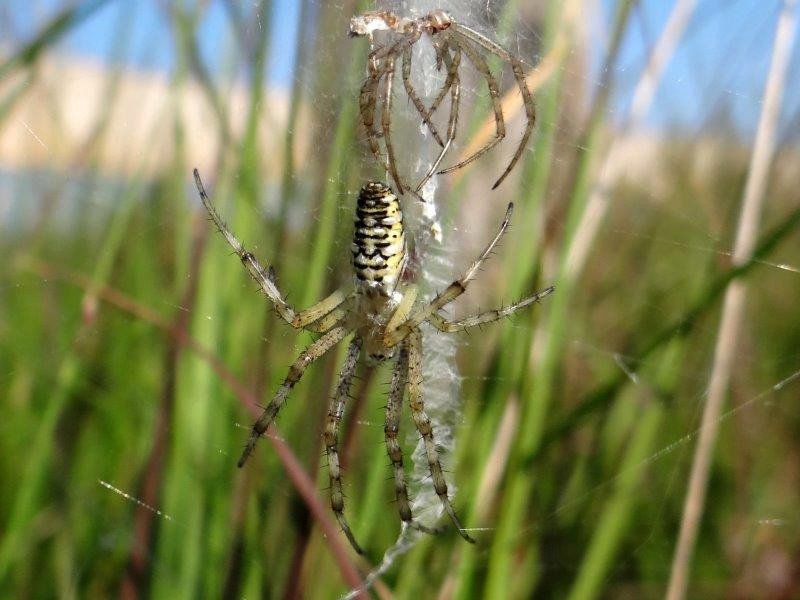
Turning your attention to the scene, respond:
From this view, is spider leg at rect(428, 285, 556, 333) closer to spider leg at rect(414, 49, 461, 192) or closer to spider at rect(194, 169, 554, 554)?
spider at rect(194, 169, 554, 554)

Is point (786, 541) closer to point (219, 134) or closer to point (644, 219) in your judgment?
point (644, 219)

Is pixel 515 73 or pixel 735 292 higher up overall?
pixel 515 73

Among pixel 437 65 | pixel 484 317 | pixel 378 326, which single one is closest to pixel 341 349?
pixel 378 326

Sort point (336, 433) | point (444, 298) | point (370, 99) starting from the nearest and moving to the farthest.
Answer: point (370, 99) → point (444, 298) → point (336, 433)

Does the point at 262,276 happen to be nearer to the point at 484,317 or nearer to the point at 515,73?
the point at 484,317

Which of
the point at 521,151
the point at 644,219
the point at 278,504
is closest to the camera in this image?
the point at 521,151

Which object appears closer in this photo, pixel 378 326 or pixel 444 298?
pixel 444 298

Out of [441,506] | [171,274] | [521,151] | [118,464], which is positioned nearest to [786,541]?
[441,506]
